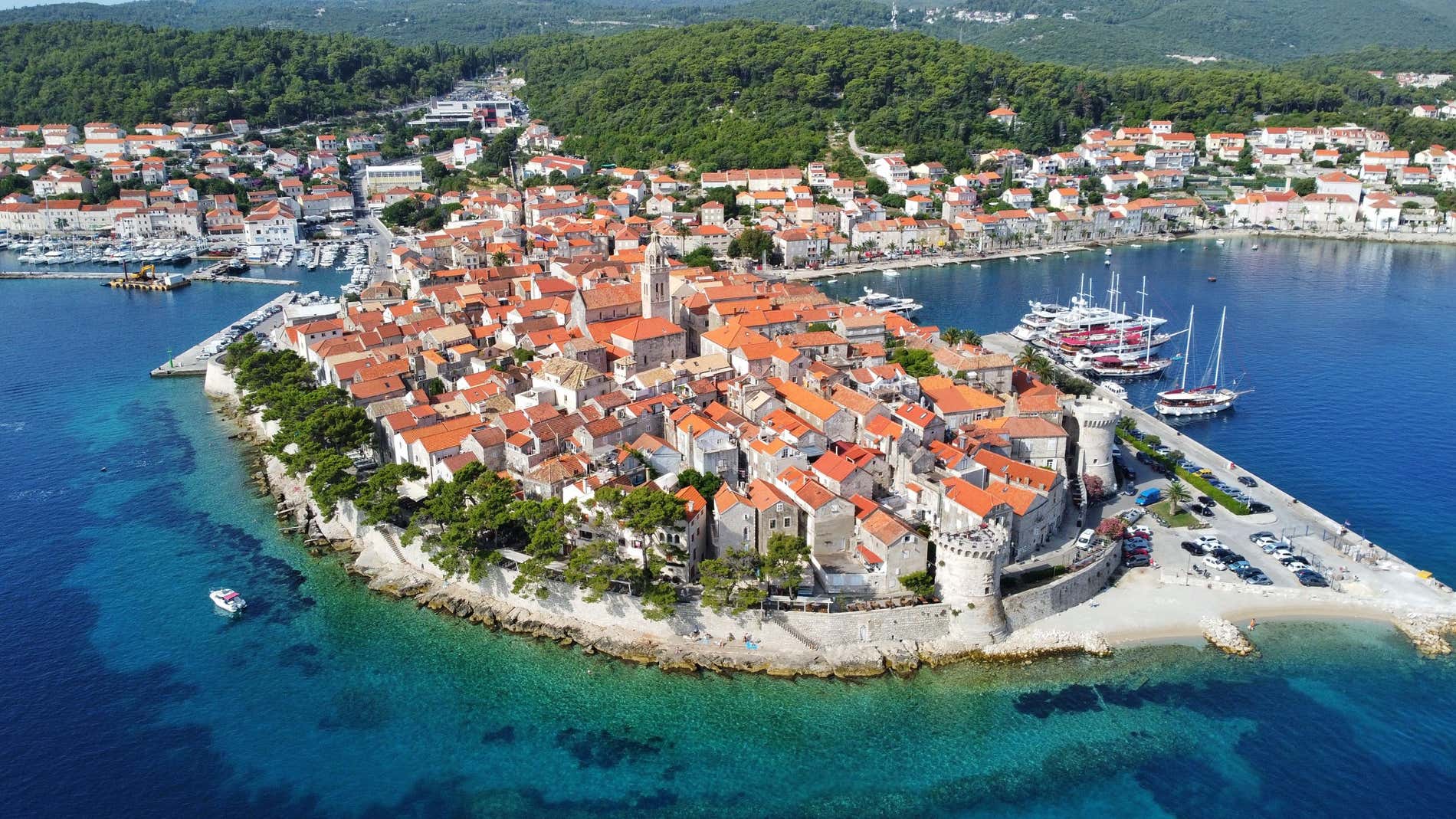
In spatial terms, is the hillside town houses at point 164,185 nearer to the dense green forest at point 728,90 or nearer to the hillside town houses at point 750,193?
the hillside town houses at point 750,193

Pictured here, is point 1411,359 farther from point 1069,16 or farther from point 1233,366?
point 1069,16

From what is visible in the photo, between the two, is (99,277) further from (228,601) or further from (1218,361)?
(1218,361)

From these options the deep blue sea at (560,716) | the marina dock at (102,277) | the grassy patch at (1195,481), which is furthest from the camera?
the marina dock at (102,277)

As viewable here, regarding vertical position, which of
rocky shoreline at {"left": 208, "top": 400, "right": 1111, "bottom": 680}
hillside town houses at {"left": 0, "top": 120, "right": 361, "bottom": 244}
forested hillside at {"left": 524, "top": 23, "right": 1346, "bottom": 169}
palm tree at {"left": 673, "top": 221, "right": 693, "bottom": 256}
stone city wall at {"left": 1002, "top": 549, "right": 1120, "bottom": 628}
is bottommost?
rocky shoreline at {"left": 208, "top": 400, "right": 1111, "bottom": 680}

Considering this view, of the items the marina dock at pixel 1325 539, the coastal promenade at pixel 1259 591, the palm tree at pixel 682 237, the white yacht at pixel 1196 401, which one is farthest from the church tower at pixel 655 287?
the palm tree at pixel 682 237

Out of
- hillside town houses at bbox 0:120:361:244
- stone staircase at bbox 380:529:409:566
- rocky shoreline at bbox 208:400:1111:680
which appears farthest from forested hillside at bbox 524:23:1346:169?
rocky shoreline at bbox 208:400:1111:680

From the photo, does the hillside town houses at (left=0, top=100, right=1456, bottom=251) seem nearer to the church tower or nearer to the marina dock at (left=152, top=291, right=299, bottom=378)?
the marina dock at (left=152, top=291, right=299, bottom=378)
